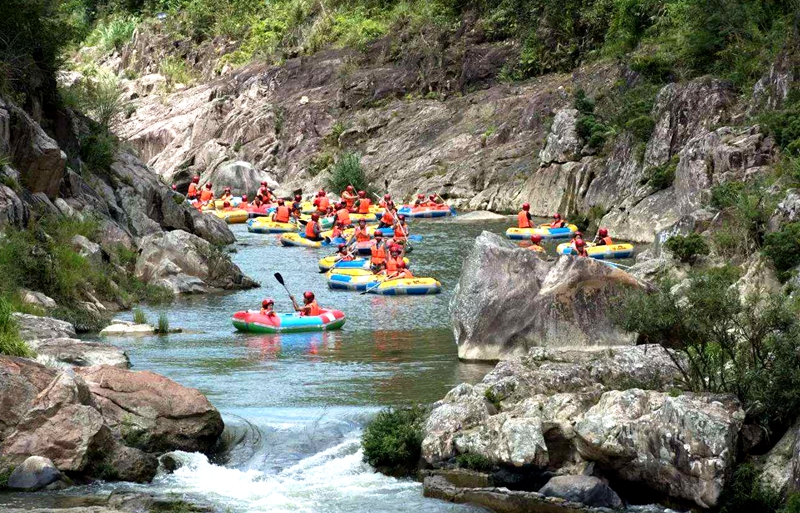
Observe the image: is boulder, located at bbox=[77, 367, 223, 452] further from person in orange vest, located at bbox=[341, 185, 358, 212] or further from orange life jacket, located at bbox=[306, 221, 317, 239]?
person in orange vest, located at bbox=[341, 185, 358, 212]

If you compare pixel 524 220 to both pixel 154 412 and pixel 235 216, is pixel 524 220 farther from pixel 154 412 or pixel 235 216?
pixel 154 412

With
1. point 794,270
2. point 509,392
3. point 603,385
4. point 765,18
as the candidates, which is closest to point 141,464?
point 509,392

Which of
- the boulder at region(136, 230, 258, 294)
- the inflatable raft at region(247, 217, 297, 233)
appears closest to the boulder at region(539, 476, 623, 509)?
the boulder at region(136, 230, 258, 294)

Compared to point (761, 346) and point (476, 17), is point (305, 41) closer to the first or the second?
point (476, 17)

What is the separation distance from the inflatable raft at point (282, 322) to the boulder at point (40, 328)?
5.73 metres

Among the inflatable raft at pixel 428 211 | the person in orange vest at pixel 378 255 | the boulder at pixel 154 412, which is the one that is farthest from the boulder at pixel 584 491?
the inflatable raft at pixel 428 211

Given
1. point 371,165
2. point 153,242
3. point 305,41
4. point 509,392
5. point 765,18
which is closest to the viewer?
point 509,392

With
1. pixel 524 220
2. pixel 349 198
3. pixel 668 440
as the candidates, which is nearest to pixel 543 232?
pixel 524 220

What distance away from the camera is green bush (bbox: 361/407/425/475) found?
18.1 metres

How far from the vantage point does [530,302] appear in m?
24.2

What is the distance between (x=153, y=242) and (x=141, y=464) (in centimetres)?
1838

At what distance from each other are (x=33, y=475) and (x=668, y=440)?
7.86 metres

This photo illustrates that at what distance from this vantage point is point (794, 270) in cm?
2428

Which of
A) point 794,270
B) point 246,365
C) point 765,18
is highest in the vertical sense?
point 765,18
